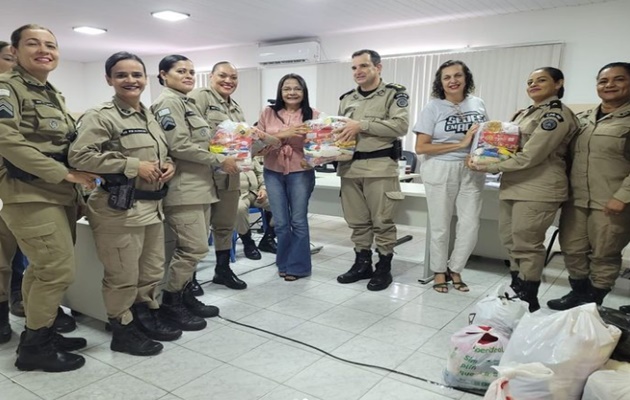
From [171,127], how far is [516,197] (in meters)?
2.05

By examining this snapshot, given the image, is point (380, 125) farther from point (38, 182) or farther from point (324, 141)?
point (38, 182)

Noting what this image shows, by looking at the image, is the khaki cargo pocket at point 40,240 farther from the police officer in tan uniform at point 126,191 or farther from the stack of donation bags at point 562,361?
the stack of donation bags at point 562,361

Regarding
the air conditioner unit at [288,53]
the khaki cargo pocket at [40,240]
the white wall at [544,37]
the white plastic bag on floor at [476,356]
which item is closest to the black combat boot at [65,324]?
the khaki cargo pocket at [40,240]

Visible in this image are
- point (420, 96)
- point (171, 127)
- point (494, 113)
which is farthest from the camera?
point (420, 96)

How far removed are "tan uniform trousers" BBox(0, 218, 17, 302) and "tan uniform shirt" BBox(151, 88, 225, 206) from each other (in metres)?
0.81

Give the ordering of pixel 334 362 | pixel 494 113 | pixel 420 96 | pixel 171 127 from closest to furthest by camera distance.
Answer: pixel 334 362
pixel 171 127
pixel 494 113
pixel 420 96

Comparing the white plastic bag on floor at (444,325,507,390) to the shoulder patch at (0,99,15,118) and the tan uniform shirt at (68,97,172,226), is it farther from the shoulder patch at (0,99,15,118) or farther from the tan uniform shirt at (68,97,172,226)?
the shoulder patch at (0,99,15,118)

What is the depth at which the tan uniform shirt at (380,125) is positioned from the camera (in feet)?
9.94

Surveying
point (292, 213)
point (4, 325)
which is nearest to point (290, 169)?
point (292, 213)

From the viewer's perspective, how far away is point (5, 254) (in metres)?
2.35

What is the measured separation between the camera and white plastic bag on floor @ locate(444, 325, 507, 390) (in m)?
1.89

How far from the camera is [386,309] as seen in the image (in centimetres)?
286

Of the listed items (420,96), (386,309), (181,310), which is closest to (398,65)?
(420,96)

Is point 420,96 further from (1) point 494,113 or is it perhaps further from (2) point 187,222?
(2) point 187,222
